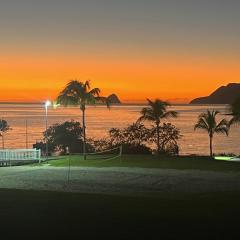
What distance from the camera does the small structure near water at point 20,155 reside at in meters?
36.5

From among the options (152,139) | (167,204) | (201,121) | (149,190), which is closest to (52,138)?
(152,139)

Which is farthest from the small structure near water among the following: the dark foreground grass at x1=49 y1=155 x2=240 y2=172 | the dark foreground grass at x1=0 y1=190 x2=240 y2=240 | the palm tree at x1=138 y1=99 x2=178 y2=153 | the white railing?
the dark foreground grass at x1=0 y1=190 x2=240 y2=240

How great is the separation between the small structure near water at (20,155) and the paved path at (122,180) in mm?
7441

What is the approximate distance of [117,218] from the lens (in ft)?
30.0

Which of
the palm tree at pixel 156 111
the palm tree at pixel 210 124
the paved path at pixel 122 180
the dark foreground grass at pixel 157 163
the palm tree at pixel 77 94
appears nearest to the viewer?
the paved path at pixel 122 180

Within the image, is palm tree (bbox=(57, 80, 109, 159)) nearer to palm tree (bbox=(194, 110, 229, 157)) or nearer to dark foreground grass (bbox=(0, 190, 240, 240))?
palm tree (bbox=(194, 110, 229, 157))

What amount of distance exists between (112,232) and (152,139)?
43.3 m

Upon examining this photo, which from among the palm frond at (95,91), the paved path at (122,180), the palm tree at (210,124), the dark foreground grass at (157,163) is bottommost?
the paved path at (122,180)

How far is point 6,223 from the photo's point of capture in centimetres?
869

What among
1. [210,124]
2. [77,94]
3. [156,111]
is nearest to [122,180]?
[77,94]

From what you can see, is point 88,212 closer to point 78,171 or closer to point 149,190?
point 149,190

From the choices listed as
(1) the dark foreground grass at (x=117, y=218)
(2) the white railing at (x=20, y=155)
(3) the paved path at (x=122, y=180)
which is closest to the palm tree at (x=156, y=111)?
A: (2) the white railing at (x=20, y=155)

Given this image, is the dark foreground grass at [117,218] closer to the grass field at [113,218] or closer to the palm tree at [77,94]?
the grass field at [113,218]

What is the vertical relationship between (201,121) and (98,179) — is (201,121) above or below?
above
